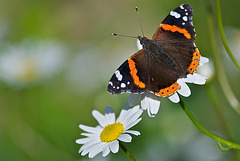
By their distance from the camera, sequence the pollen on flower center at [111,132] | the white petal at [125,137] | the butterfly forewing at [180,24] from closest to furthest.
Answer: the white petal at [125,137]
the pollen on flower center at [111,132]
the butterfly forewing at [180,24]

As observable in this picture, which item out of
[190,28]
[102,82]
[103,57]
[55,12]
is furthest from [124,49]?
[190,28]

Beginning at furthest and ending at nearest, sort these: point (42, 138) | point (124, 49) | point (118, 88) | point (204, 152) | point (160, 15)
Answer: point (160, 15)
point (124, 49)
point (42, 138)
point (204, 152)
point (118, 88)

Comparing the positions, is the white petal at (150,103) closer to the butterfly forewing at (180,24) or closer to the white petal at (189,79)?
the white petal at (189,79)

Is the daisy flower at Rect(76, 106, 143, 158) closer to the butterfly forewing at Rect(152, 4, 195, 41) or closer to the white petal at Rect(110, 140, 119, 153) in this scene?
the white petal at Rect(110, 140, 119, 153)

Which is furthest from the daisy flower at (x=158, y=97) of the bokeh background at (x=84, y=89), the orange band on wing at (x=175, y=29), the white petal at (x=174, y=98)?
the bokeh background at (x=84, y=89)

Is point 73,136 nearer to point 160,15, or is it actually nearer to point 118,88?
point 118,88

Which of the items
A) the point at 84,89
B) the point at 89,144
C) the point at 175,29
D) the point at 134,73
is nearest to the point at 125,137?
the point at 89,144
